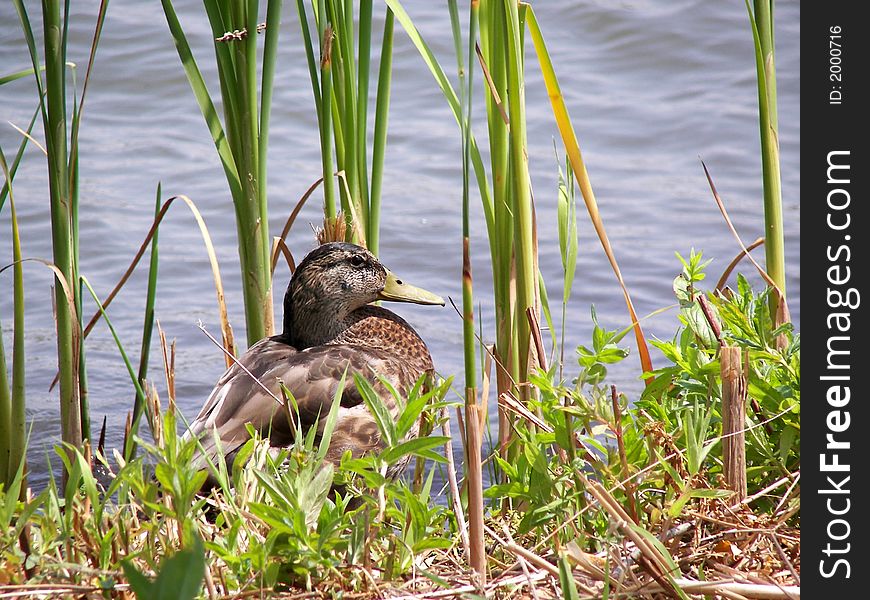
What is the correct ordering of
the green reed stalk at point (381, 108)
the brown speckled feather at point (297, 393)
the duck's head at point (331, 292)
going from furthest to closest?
1. the duck's head at point (331, 292)
2. the brown speckled feather at point (297, 393)
3. the green reed stalk at point (381, 108)

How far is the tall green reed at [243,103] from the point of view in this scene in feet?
8.82

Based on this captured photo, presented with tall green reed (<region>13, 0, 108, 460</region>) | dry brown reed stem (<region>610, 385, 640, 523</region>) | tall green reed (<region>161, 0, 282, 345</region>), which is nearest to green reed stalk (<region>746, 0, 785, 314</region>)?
dry brown reed stem (<region>610, 385, 640, 523</region>)

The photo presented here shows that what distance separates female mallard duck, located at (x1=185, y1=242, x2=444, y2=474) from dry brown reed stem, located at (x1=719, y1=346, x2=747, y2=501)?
107 centimetres

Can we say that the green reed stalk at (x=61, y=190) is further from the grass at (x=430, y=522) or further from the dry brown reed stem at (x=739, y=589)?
the dry brown reed stem at (x=739, y=589)

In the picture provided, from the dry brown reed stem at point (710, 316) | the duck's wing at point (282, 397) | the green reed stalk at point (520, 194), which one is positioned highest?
the green reed stalk at point (520, 194)

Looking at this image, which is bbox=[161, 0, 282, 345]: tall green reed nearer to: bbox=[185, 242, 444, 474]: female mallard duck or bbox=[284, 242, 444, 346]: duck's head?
bbox=[185, 242, 444, 474]: female mallard duck

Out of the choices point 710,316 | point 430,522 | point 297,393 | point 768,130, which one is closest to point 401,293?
point 297,393

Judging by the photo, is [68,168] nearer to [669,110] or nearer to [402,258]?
[402,258]

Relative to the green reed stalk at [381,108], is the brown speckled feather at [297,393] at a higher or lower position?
lower

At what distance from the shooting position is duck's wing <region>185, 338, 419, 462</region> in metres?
2.94

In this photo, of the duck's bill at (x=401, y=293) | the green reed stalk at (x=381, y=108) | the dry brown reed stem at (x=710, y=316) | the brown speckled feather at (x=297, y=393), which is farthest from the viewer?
the duck's bill at (x=401, y=293)

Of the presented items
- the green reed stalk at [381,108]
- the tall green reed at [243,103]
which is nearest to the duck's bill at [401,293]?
the green reed stalk at [381,108]

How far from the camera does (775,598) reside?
5.44 feet
